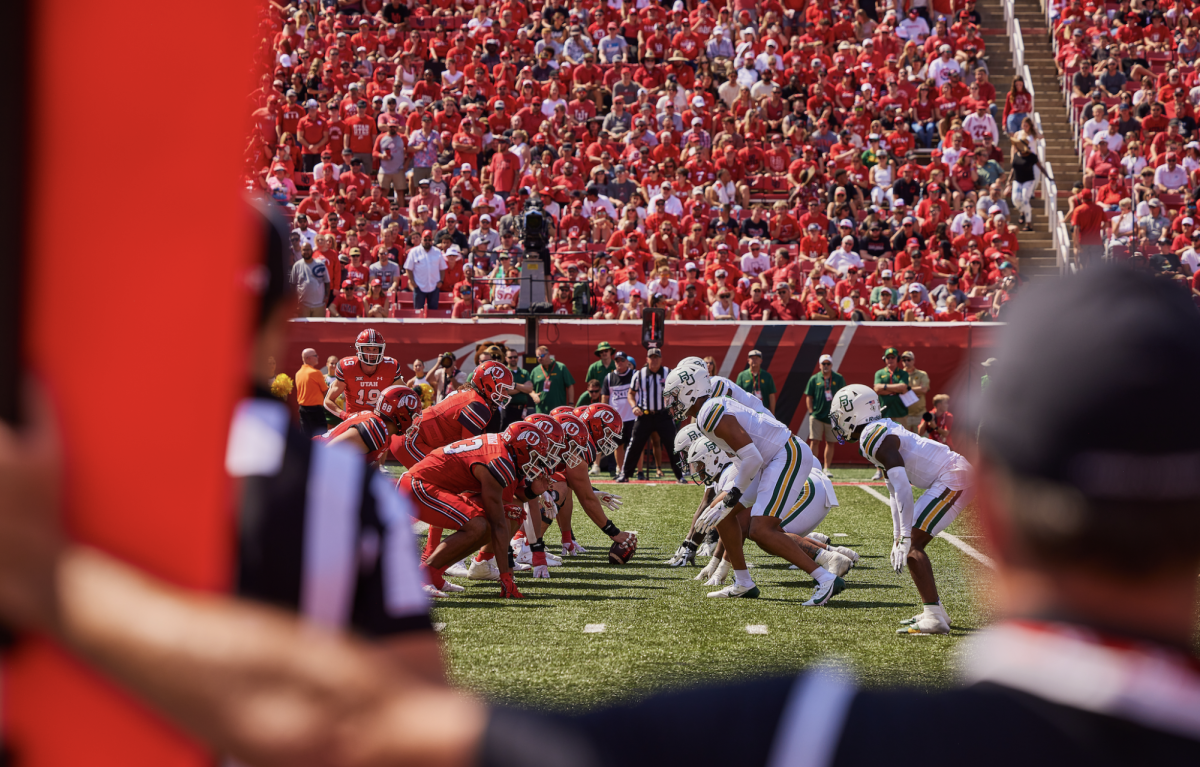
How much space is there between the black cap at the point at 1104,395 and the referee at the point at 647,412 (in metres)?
16.6

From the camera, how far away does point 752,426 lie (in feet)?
32.2

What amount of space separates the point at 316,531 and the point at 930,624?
23.2ft

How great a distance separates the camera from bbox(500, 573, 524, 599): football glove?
923 centimetres

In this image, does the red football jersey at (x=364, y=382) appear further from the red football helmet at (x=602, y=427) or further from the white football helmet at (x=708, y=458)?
the white football helmet at (x=708, y=458)

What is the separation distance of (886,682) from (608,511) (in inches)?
320

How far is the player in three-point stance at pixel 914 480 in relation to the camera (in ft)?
26.5

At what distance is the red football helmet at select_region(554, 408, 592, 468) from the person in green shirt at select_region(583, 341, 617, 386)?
8238 millimetres

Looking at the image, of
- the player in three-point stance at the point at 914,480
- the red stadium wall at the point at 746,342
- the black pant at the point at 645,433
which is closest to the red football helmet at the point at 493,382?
the player in three-point stance at the point at 914,480

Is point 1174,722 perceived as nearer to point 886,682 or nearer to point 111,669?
point 111,669

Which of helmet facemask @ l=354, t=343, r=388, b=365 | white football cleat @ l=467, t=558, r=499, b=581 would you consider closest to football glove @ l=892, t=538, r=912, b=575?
white football cleat @ l=467, t=558, r=499, b=581

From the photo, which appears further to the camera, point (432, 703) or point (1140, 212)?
point (1140, 212)

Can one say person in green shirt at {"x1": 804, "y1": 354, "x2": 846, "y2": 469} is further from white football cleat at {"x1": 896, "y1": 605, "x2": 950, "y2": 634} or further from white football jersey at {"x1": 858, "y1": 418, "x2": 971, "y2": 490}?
white football cleat at {"x1": 896, "y1": 605, "x2": 950, "y2": 634}

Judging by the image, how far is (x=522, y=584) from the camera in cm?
995

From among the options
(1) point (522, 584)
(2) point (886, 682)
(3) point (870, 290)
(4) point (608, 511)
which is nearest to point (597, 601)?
(1) point (522, 584)
